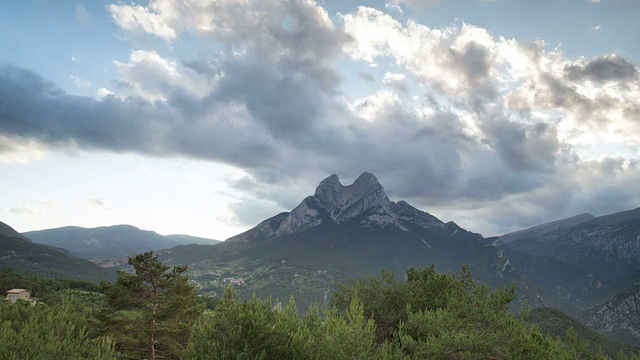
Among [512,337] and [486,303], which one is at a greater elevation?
[486,303]

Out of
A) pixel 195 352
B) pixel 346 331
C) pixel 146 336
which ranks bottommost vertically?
pixel 146 336

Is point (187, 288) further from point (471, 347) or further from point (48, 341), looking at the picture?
point (471, 347)

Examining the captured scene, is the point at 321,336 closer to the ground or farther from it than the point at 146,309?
farther from it

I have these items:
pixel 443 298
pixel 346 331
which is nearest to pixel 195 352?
pixel 346 331

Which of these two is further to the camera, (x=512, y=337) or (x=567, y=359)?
(x=567, y=359)

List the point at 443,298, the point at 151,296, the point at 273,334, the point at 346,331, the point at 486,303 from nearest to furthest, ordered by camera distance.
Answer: the point at 346,331 → the point at 273,334 → the point at 486,303 → the point at 443,298 → the point at 151,296

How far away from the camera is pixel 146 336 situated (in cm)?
3738

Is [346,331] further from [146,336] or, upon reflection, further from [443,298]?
[146,336]

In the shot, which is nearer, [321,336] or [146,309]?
[321,336]

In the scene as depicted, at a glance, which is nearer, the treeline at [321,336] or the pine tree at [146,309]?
the treeline at [321,336]

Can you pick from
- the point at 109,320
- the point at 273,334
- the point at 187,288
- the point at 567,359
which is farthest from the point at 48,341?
the point at 567,359

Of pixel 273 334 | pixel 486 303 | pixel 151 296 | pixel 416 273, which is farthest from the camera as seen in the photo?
pixel 416 273

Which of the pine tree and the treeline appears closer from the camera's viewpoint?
the treeline

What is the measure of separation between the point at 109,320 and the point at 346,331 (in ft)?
97.1
